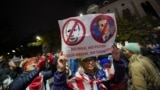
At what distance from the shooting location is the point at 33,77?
5473 mm

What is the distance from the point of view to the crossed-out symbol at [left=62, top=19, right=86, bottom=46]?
169 inches

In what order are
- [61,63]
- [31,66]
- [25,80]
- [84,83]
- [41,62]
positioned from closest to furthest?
[61,63] < [84,83] < [41,62] < [25,80] < [31,66]

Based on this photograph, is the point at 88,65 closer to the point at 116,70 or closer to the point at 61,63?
the point at 116,70

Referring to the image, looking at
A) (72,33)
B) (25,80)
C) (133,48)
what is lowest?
(25,80)

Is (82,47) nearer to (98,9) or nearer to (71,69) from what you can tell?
(71,69)

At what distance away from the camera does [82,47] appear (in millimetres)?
4340

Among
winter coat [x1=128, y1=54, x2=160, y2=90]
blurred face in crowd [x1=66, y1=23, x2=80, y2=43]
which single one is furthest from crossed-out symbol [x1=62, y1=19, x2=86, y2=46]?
winter coat [x1=128, y1=54, x2=160, y2=90]

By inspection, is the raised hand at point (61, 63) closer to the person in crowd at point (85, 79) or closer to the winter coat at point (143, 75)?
the person in crowd at point (85, 79)

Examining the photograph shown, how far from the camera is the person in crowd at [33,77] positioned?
17.9 ft

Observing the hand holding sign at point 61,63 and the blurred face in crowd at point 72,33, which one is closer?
the hand holding sign at point 61,63

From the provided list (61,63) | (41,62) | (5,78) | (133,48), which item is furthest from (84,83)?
(5,78)

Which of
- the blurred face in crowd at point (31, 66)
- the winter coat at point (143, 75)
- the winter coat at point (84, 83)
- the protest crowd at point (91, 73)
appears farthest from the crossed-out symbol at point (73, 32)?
the blurred face in crowd at point (31, 66)

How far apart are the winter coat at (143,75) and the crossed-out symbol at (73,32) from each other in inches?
60.2

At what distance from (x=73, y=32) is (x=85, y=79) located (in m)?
0.69
